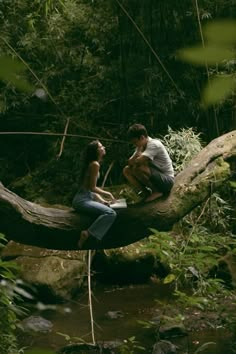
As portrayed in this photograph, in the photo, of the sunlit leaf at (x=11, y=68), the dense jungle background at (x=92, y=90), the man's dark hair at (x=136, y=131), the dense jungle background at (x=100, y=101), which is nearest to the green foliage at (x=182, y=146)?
the dense jungle background at (x=100, y=101)

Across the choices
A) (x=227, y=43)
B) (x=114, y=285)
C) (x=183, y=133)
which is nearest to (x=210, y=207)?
(x=183, y=133)

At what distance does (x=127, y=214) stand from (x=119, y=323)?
1776mm

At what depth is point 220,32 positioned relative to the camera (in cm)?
54

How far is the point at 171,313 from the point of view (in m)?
5.81

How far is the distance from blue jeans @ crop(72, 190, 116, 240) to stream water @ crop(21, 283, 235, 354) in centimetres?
87

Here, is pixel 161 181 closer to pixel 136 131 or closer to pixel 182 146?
pixel 136 131

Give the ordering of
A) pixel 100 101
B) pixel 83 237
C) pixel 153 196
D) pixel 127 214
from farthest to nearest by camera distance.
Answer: pixel 100 101 → pixel 153 196 → pixel 127 214 → pixel 83 237

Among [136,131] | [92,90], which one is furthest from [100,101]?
[136,131]

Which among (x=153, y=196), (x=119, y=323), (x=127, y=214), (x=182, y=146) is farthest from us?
(x=182, y=146)

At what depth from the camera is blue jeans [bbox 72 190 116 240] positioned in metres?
4.04

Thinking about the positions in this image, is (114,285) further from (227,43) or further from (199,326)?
(227,43)

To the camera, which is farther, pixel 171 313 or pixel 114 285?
pixel 114 285

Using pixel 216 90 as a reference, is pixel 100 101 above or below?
below

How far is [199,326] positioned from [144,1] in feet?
9.67
